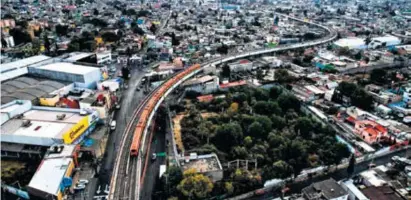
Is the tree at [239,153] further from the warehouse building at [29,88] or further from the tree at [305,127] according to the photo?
the warehouse building at [29,88]

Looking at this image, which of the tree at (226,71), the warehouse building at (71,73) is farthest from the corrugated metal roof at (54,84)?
the tree at (226,71)

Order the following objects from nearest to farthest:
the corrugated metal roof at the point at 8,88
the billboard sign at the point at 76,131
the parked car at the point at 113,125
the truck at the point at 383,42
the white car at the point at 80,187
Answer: the white car at the point at 80,187 < the billboard sign at the point at 76,131 < the parked car at the point at 113,125 < the corrugated metal roof at the point at 8,88 < the truck at the point at 383,42

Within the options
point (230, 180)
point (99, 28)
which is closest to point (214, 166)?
point (230, 180)

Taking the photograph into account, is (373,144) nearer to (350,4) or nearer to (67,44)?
(67,44)

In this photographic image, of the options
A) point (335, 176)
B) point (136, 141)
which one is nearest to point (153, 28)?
point (136, 141)

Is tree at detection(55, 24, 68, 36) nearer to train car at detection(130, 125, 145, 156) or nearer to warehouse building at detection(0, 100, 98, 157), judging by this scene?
warehouse building at detection(0, 100, 98, 157)

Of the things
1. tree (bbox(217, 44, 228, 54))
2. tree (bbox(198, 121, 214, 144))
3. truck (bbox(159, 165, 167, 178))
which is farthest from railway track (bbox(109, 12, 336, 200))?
tree (bbox(217, 44, 228, 54))
